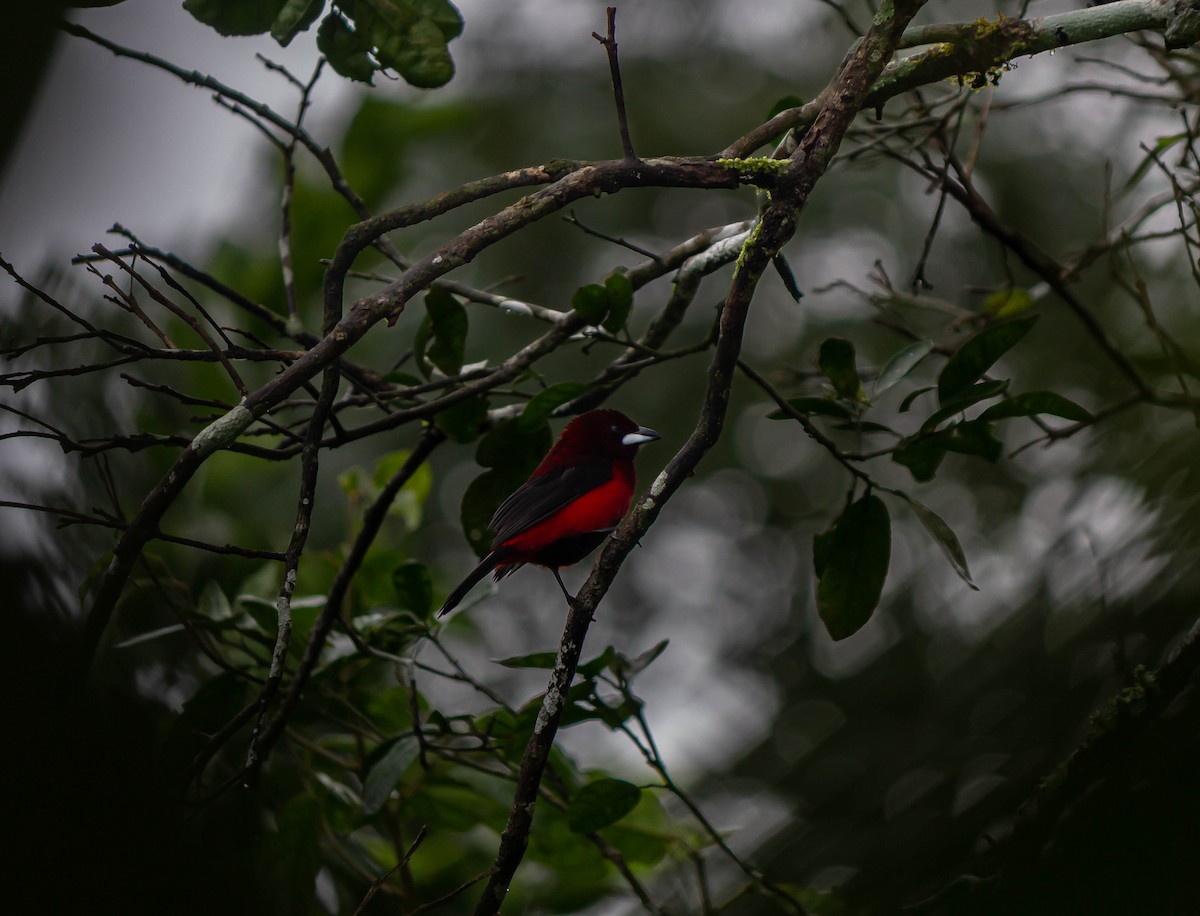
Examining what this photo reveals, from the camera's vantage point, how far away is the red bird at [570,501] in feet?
9.86

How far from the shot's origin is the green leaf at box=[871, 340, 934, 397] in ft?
7.18

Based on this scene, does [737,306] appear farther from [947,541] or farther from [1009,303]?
[1009,303]

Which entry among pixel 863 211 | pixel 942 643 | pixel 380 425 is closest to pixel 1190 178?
pixel 942 643

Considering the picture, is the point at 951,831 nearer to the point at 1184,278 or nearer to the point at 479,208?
the point at 1184,278

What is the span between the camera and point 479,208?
8.14 meters

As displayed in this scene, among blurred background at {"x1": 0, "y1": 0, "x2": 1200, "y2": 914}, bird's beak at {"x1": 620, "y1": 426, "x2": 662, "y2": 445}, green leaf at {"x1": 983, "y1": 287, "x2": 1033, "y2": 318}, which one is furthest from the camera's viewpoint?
bird's beak at {"x1": 620, "y1": 426, "x2": 662, "y2": 445}

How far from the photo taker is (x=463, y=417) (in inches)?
103

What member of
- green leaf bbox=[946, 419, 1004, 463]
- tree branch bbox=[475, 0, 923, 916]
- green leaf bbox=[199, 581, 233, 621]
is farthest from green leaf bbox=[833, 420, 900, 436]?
green leaf bbox=[199, 581, 233, 621]

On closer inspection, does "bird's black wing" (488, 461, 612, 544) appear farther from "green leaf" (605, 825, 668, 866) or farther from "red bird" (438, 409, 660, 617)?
"green leaf" (605, 825, 668, 866)

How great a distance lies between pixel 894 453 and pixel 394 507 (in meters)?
1.72

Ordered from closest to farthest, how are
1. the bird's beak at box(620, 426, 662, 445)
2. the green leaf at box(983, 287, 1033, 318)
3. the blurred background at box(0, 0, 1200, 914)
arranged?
the blurred background at box(0, 0, 1200, 914) → the green leaf at box(983, 287, 1033, 318) → the bird's beak at box(620, 426, 662, 445)

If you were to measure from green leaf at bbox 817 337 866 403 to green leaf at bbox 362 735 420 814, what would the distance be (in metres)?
1.36

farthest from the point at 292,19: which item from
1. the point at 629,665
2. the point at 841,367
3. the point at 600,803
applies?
the point at 600,803

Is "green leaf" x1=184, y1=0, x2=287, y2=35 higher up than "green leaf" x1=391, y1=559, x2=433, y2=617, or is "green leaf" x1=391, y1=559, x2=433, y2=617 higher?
"green leaf" x1=184, y1=0, x2=287, y2=35
